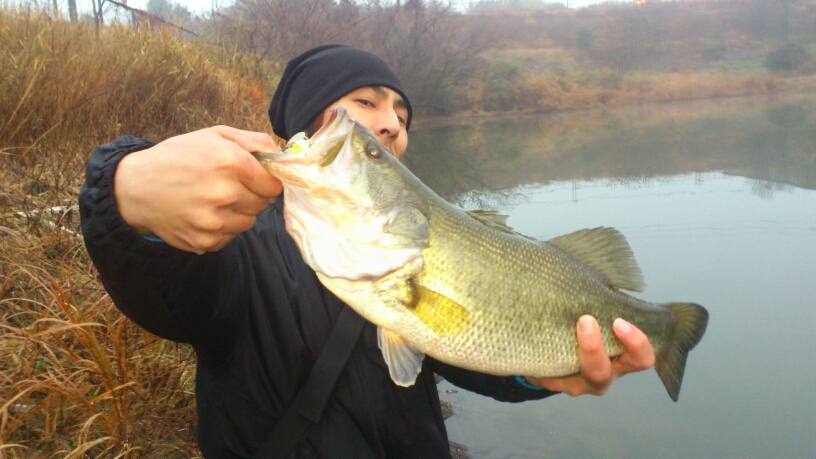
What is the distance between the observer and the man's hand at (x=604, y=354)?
1896mm

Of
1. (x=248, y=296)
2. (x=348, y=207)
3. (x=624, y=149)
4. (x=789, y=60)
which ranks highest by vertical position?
(x=789, y=60)

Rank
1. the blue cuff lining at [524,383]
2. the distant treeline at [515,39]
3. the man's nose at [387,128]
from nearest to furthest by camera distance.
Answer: the blue cuff lining at [524,383] < the man's nose at [387,128] < the distant treeline at [515,39]

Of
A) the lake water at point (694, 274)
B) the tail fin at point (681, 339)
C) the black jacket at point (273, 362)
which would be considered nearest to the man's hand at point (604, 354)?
the tail fin at point (681, 339)

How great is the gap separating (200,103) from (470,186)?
18.8 feet

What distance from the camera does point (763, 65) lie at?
37969 mm

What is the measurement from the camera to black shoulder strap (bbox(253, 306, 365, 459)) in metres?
1.95

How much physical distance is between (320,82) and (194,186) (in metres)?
1.81

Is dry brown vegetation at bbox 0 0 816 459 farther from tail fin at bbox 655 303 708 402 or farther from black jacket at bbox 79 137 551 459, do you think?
tail fin at bbox 655 303 708 402

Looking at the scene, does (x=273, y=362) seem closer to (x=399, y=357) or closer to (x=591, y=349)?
(x=399, y=357)

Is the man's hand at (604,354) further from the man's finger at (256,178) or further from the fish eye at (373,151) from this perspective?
the man's finger at (256,178)

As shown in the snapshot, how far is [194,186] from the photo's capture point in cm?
132

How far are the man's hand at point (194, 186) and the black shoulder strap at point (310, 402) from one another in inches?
29.1

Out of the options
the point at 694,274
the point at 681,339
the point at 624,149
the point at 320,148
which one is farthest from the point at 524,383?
the point at 624,149

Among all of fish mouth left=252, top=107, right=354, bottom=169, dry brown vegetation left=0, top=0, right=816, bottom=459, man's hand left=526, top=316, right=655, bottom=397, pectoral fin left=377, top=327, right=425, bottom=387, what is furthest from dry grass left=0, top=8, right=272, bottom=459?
man's hand left=526, top=316, right=655, bottom=397
